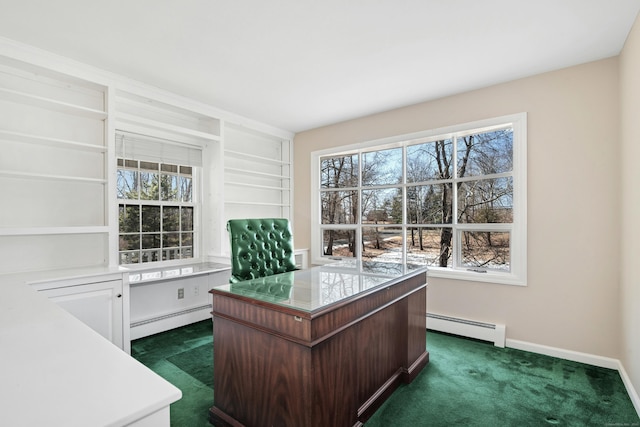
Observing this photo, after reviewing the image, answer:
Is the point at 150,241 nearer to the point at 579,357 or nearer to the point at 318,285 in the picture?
the point at 318,285

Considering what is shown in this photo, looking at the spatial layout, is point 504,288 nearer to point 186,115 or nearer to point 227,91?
point 227,91

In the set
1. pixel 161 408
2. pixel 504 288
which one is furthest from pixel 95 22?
pixel 504 288

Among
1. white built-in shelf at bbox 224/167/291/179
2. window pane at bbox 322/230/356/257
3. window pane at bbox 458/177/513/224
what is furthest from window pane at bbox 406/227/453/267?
white built-in shelf at bbox 224/167/291/179

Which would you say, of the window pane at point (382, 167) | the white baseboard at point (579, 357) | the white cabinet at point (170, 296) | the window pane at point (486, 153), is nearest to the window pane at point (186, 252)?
the white cabinet at point (170, 296)

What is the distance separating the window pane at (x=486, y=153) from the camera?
3.19 metres

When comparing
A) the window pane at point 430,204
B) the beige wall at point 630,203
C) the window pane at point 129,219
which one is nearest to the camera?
the beige wall at point 630,203

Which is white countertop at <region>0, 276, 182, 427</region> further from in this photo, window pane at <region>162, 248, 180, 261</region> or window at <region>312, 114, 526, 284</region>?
window at <region>312, 114, 526, 284</region>

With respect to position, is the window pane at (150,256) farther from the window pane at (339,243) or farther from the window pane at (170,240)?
the window pane at (339,243)

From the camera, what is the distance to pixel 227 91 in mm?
3311

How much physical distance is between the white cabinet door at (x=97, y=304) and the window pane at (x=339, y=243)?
2.64m

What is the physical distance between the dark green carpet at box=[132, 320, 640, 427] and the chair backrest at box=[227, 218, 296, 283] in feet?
2.82

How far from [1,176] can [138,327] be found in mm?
1746

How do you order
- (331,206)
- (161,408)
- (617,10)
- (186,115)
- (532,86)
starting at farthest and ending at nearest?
(331,206) → (186,115) → (532,86) → (617,10) → (161,408)

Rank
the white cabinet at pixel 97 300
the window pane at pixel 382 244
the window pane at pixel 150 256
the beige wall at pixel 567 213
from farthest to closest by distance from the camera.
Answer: the window pane at pixel 382 244 → the window pane at pixel 150 256 → the beige wall at pixel 567 213 → the white cabinet at pixel 97 300
